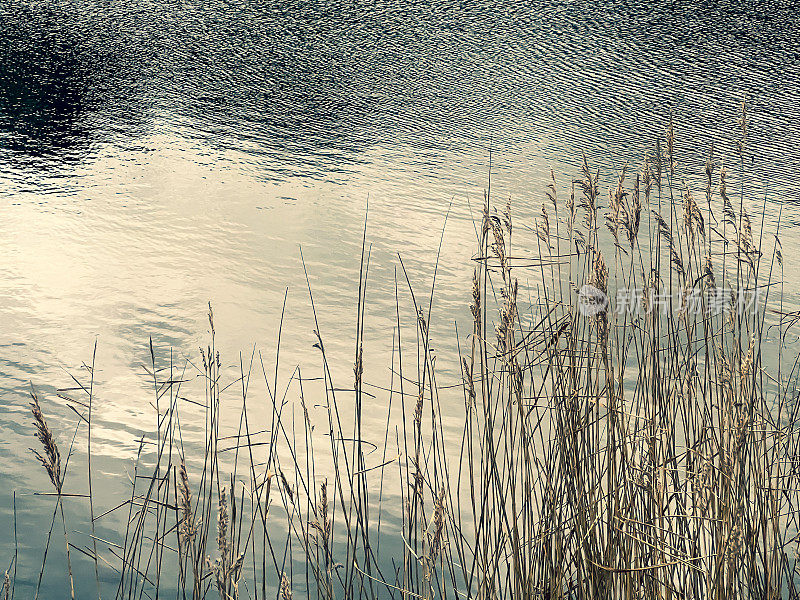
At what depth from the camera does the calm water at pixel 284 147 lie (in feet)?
7.60

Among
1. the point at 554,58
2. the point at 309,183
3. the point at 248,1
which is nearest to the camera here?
the point at 309,183

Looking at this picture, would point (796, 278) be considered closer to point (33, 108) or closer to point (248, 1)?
point (33, 108)

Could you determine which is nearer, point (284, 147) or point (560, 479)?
point (560, 479)

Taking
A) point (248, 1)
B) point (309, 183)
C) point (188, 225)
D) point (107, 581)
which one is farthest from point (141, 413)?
point (248, 1)

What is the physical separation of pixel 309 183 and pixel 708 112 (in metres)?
2.07

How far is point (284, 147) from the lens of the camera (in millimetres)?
3803

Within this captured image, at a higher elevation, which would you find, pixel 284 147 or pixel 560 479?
pixel 284 147

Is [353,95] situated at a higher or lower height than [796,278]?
higher

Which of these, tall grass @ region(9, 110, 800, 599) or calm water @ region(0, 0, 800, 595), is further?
calm water @ region(0, 0, 800, 595)

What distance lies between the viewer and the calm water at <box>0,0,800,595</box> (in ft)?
7.60

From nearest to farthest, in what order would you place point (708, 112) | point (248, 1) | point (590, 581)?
point (590, 581), point (708, 112), point (248, 1)

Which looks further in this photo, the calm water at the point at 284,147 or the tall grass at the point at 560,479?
the calm water at the point at 284,147

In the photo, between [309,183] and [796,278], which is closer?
[796,278]

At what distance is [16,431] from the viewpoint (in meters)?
1.92
